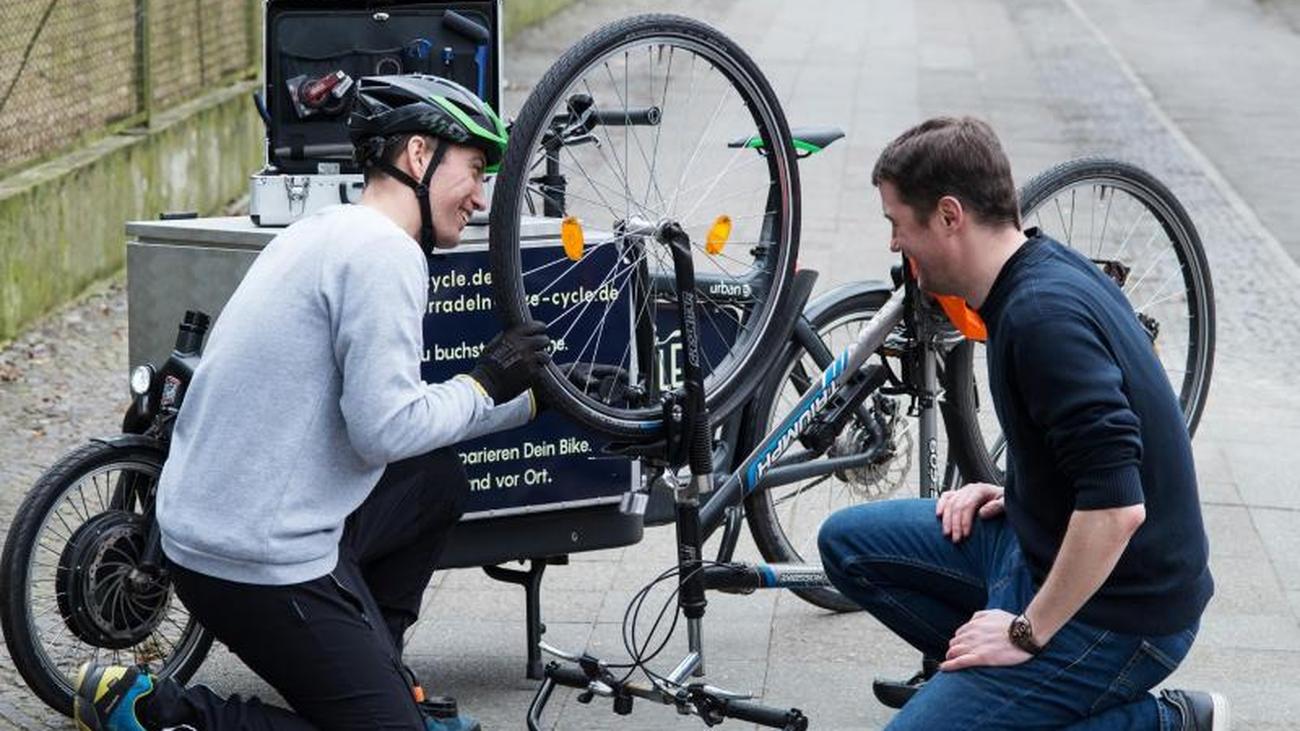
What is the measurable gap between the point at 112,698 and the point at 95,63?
6.78 meters

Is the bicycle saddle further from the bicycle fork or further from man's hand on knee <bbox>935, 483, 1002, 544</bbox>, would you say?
man's hand on knee <bbox>935, 483, 1002, 544</bbox>

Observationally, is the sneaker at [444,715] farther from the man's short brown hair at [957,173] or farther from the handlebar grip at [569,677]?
the man's short brown hair at [957,173]

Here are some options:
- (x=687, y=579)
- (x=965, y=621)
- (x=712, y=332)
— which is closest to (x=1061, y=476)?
(x=965, y=621)

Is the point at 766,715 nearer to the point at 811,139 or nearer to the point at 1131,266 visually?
the point at 811,139

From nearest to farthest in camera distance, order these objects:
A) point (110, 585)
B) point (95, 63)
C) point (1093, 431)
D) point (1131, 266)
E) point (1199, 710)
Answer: point (1093, 431), point (1199, 710), point (110, 585), point (1131, 266), point (95, 63)

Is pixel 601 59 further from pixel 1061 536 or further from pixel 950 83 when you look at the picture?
pixel 950 83

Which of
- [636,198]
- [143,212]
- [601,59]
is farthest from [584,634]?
[143,212]

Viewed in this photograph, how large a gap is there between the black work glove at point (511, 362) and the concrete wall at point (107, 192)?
4.98m

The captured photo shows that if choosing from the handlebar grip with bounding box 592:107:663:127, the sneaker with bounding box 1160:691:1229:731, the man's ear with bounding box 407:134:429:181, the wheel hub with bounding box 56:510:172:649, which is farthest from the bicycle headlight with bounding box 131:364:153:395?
the sneaker with bounding box 1160:691:1229:731

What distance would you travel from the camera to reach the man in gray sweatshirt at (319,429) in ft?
12.9

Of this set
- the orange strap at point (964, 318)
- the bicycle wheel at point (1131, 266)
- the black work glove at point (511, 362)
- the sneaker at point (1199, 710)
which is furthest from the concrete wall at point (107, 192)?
the sneaker at point (1199, 710)

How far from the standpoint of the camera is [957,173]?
3.88m

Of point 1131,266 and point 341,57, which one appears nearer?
point 341,57

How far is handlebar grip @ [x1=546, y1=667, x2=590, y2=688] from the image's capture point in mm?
4832
